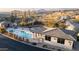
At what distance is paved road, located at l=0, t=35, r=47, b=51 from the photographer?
6.50 ft

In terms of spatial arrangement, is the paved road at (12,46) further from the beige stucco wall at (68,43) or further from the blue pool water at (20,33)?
the beige stucco wall at (68,43)

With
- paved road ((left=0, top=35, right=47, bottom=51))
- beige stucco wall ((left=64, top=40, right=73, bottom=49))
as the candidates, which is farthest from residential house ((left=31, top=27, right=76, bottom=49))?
paved road ((left=0, top=35, right=47, bottom=51))

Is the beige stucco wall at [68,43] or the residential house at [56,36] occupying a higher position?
the residential house at [56,36]

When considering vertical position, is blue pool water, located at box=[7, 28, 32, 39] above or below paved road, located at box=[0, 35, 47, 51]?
above

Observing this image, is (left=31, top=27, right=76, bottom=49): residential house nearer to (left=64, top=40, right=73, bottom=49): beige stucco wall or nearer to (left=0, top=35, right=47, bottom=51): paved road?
(left=64, top=40, right=73, bottom=49): beige stucco wall

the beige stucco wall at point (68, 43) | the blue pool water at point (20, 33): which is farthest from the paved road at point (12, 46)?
the beige stucco wall at point (68, 43)

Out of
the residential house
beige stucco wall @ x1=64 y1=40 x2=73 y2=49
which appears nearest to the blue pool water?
the residential house

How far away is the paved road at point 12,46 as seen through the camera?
1.98m

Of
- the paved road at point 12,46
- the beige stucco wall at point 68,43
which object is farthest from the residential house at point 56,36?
the paved road at point 12,46

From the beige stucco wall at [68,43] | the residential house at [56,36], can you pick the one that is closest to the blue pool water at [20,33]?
the residential house at [56,36]

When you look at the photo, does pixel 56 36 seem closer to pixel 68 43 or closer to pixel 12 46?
pixel 68 43

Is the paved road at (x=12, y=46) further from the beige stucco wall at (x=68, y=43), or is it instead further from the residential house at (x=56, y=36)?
the beige stucco wall at (x=68, y=43)

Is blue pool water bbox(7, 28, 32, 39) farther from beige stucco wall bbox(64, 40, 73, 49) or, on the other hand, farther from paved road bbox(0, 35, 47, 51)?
beige stucco wall bbox(64, 40, 73, 49)
